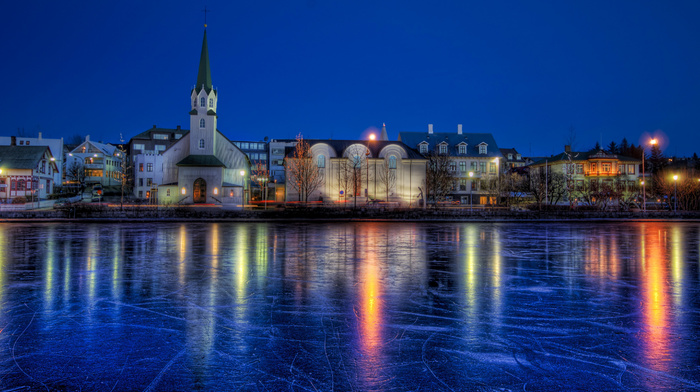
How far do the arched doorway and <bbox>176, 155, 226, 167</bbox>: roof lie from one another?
6.83 ft

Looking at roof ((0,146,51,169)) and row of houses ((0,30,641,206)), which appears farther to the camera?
roof ((0,146,51,169))

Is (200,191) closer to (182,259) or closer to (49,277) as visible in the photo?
(182,259)

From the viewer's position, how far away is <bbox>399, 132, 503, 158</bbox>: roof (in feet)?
235

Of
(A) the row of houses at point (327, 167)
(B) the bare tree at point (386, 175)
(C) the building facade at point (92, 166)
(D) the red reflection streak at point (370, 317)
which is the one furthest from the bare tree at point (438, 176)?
(C) the building facade at point (92, 166)

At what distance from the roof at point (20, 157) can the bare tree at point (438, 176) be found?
2074 inches

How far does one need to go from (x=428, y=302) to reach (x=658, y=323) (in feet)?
11.9

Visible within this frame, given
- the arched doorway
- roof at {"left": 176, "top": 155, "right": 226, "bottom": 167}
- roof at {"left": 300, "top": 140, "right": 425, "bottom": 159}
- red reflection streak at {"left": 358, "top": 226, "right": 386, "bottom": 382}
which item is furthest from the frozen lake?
roof at {"left": 300, "top": 140, "right": 425, "bottom": 159}

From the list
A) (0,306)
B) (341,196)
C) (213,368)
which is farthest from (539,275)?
(341,196)

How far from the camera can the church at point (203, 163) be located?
54.3 metres

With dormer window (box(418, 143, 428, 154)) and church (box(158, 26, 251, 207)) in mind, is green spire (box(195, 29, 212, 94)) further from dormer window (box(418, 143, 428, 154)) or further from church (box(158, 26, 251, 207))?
dormer window (box(418, 143, 428, 154))

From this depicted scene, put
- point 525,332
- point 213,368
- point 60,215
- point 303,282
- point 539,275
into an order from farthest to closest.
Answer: point 60,215 < point 539,275 < point 303,282 < point 525,332 < point 213,368

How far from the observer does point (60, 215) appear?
35688 millimetres

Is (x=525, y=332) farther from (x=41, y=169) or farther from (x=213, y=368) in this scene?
(x=41, y=169)

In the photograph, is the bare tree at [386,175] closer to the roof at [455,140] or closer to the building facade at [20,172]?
the roof at [455,140]
